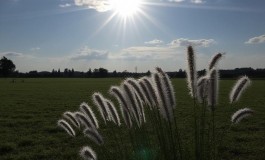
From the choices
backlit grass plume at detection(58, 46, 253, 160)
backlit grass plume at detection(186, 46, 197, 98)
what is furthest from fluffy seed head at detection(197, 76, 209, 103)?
backlit grass plume at detection(186, 46, 197, 98)

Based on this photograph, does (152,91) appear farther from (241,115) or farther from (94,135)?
(241,115)

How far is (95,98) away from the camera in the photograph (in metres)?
3.62

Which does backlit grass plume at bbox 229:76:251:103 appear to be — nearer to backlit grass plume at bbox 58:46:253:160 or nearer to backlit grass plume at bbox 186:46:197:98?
backlit grass plume at bbox 58:46:253:160

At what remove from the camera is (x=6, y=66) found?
170125 millimetres

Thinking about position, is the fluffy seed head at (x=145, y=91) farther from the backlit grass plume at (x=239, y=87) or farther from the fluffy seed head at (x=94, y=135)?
the backlit grass plume at (x=239, y=87)

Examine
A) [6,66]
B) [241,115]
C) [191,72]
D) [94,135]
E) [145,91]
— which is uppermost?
[6,66]

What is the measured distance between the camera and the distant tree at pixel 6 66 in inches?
6619

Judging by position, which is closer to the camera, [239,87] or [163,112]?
[163,112]

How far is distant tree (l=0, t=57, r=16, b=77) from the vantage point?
16812 centimetres

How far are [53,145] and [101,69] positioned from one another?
573ft

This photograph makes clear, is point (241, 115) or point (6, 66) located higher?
point (6, 66)

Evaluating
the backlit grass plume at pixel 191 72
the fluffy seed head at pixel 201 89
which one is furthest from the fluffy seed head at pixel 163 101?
the fluffy seed head at pixel 201 89

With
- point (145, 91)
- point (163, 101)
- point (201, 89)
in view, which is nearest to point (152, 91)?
point (145, 91)

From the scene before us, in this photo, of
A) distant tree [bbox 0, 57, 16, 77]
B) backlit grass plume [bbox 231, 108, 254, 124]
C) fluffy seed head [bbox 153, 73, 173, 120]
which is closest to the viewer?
fluffy seed head [bbox 153, 73, 173, 120]
